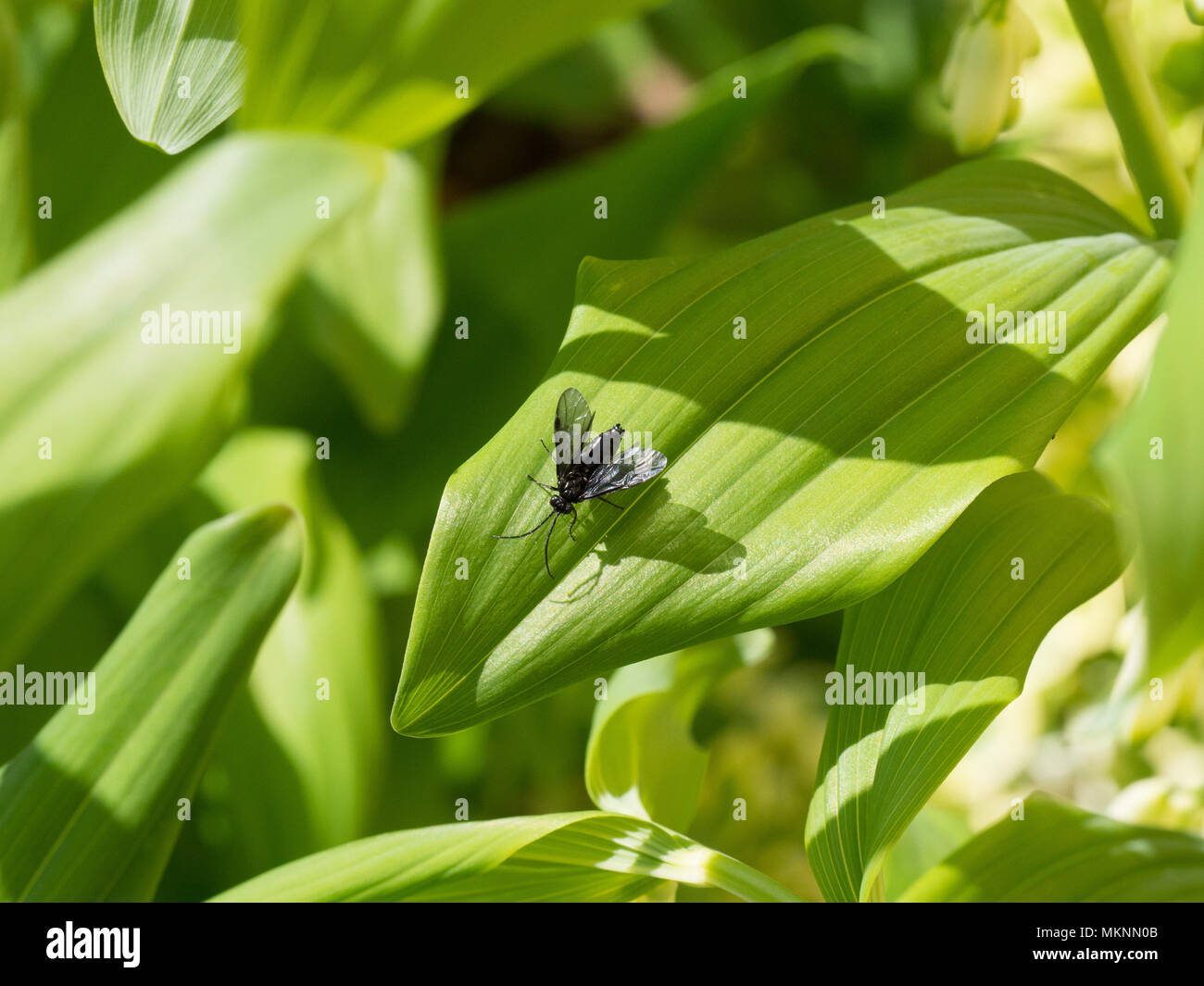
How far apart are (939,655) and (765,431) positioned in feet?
0.39

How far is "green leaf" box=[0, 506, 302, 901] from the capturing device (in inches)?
14.0

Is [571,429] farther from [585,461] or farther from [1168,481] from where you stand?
[1168,481]

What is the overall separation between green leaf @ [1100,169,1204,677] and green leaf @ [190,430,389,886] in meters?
0.46

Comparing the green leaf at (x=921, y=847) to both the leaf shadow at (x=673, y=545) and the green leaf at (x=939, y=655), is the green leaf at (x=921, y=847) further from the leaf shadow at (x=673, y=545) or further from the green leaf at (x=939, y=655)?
the leaf shadow at (x=673, y=545)

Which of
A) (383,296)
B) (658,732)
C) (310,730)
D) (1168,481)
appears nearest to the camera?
(1168,481)

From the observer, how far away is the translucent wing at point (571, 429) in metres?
0.29

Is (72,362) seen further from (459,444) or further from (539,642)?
(459,444)

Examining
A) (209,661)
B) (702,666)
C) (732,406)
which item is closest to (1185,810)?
(702,666)

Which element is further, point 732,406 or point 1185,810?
point 1185,810

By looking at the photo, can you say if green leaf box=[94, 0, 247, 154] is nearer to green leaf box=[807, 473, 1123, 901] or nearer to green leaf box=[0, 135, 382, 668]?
green leaf box=[0, 135, 382, 668]

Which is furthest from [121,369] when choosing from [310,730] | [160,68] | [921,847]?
[921,847]

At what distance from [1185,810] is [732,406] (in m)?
0.37

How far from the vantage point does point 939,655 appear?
35 centimetres

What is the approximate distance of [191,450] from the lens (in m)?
0.30
